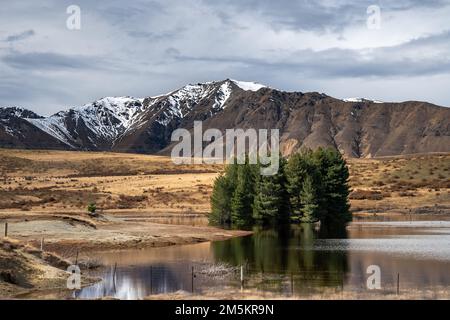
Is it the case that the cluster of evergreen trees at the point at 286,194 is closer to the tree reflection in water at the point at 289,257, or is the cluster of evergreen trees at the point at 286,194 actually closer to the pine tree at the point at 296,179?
the pine tree at the point at 296,179

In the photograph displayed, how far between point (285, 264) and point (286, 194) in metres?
52.3

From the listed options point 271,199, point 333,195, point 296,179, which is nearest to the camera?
point 271,199

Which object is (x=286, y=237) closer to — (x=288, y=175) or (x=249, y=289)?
(x=288, y=175)

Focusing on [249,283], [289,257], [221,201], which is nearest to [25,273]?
[249,283]

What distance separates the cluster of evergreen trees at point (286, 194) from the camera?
10350 cm

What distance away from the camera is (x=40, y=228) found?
75.0m

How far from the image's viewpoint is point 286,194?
10688cm

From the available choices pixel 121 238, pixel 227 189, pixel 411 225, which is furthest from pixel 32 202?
pixel 411 225

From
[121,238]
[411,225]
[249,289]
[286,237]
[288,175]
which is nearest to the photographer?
[249,289]

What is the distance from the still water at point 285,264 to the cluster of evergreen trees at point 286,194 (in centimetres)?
2071

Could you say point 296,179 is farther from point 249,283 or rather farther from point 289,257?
point 249,283

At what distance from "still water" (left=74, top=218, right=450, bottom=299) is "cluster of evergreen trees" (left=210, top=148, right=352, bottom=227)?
2071cm
